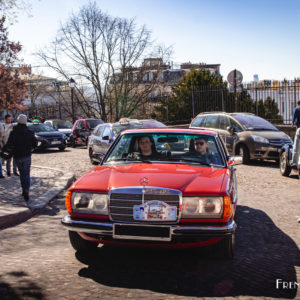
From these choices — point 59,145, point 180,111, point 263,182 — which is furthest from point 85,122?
point 263,182

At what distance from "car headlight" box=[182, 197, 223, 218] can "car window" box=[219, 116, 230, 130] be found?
1196cm

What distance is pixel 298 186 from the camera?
1022 cm

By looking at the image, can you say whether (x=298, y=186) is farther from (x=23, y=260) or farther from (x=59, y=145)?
(x=59, y=145)

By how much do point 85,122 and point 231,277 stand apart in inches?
934

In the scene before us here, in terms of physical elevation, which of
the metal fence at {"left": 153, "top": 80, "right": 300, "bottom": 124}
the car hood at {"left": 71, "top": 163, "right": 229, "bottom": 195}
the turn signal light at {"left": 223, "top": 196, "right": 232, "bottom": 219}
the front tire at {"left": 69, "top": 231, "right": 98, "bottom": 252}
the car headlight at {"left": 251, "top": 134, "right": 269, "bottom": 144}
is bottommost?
the front tire at {"left": 69, "top": 231, "right": 98, "bottom": 252}

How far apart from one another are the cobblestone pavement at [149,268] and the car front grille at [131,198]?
1.91 feet

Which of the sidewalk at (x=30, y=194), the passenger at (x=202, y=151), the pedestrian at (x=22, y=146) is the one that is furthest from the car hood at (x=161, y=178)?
the pedestrian at (x=22, y=146)

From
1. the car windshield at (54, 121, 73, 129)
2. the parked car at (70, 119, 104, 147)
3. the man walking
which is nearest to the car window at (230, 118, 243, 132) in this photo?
the man walking

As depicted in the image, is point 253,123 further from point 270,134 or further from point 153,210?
point 153,210

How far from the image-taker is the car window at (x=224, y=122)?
1617 cm

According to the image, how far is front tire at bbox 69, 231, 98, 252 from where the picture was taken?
489 cm

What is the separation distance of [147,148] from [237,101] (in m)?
20.9

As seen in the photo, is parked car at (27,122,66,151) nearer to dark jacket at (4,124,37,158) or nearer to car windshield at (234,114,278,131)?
car windshield at (234,114,278,131)

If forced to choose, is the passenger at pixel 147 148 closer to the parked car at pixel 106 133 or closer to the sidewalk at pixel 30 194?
the sidewalk at pixel 30 194
